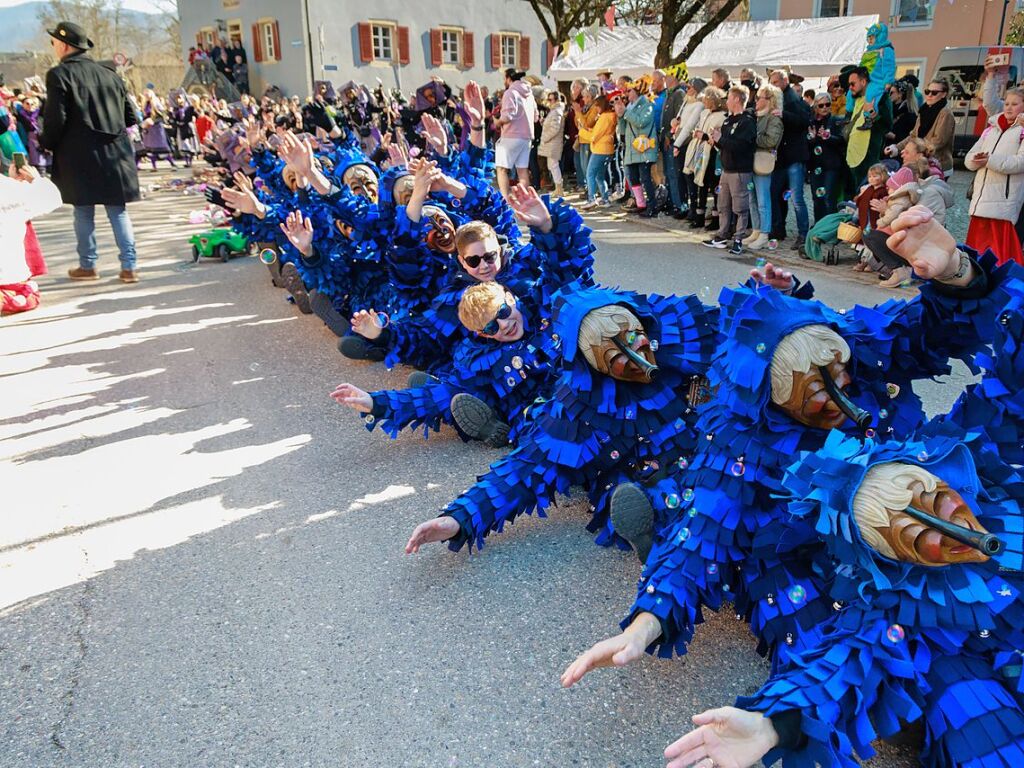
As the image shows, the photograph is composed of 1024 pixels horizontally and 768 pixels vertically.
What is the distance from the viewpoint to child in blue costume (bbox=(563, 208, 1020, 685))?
186 centimetres

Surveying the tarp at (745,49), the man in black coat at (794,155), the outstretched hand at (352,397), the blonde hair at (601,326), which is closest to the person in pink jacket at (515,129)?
the man in black coat at (794,155)

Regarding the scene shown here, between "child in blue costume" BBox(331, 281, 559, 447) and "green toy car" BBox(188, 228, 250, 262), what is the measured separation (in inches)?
209

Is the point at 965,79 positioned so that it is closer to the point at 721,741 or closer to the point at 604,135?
the point at 604,135

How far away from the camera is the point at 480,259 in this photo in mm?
3352

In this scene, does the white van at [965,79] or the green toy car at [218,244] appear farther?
the white van at [965,79]

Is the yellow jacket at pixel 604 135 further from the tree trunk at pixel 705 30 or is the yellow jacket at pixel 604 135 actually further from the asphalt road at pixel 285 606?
the asphalt road at pixel 285 606

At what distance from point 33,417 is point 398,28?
72.3ft

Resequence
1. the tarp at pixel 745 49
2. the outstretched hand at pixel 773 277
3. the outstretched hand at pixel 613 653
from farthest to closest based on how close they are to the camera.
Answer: the tarp at pixel 745 49 < the outstretched hand at pixel 773 277 < the outstretched hand at pixel 613 653

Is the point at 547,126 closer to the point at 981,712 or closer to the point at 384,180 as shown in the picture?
the point at 384,180

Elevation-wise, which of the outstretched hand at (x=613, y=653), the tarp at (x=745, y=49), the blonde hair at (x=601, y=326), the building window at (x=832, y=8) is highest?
the building window at (x=832, y=8)

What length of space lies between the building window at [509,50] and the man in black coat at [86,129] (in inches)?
853

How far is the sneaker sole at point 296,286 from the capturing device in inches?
225

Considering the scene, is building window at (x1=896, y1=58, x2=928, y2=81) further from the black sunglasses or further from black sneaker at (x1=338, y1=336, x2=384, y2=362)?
the black sunglasses

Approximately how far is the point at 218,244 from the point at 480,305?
225 inches
